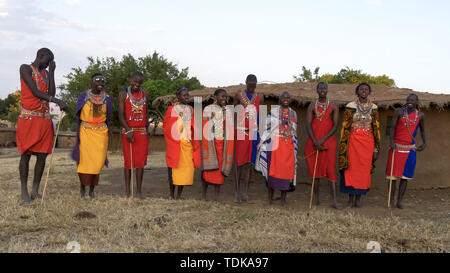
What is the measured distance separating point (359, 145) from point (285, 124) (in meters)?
1.17

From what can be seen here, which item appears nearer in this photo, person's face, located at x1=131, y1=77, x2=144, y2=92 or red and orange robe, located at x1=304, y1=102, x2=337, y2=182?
person's face, located at x1=131, y1=77, x2=144, y2=92

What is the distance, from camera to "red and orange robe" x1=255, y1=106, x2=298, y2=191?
5848 mm

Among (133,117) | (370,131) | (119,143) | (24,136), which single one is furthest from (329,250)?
(119,143)

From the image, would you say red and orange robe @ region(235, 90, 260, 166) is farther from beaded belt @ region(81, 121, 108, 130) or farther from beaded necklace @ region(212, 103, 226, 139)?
beaded belt @ region(81, 121, 108, 130)

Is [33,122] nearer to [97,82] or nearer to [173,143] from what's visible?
[97,82]

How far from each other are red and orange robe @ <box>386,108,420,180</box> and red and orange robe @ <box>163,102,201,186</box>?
10.1ft

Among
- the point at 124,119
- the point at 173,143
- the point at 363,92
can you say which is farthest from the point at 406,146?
the point at 124,119

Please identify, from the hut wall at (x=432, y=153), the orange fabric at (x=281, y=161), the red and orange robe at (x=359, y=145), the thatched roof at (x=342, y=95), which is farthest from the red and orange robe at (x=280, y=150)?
the hut wall at (x=432, y=153)

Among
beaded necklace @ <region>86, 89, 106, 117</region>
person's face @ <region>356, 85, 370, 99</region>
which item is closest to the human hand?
beaded necklace @ <region>86, 89, 106, 117</region>

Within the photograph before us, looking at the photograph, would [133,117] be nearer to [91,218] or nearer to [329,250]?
[91,218]

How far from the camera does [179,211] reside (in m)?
5.20

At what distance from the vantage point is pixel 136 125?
6070 millimetres

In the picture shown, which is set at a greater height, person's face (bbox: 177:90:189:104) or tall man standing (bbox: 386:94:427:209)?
person's face (bbox: 177:90:189:104)

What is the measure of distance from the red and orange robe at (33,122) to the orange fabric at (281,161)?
3.22 meters
